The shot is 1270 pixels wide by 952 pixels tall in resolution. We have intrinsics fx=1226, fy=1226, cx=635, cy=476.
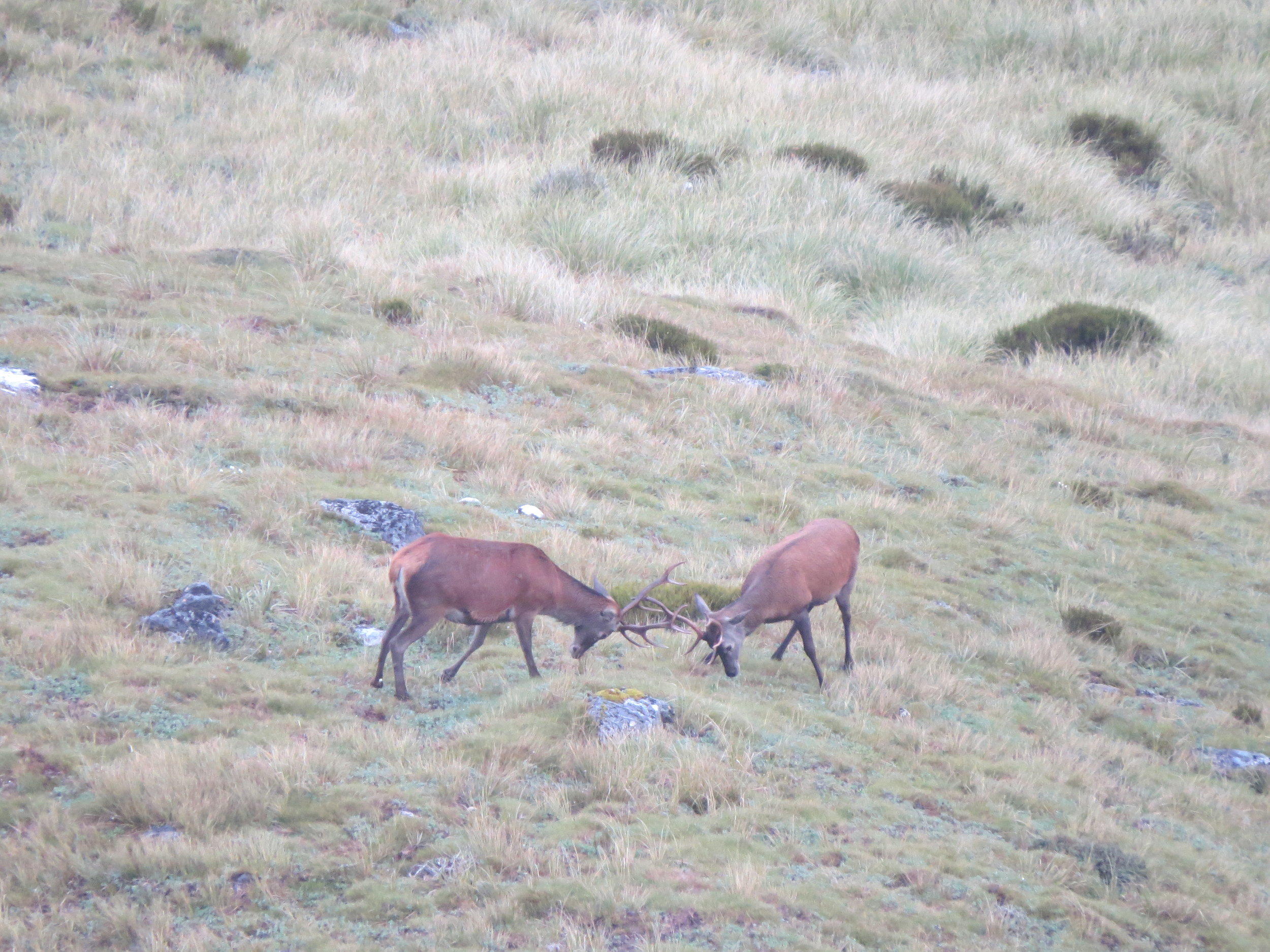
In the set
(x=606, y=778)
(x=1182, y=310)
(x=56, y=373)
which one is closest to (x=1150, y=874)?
(x=606, y=778)

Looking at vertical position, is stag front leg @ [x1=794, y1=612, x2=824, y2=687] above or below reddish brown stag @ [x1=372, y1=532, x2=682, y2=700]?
below

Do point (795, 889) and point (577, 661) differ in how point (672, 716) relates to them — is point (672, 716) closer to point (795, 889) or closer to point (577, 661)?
point (577, 661)

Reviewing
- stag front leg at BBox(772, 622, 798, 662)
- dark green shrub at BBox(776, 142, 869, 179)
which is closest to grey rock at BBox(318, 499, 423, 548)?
stag front leg at BBox(772, 622, 798, 662)

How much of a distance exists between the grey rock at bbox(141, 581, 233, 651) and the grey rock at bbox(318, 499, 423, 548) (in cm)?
178

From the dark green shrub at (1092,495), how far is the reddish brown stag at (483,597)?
303 inches

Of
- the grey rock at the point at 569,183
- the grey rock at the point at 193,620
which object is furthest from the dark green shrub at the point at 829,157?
the grey rock at the point at 193,620

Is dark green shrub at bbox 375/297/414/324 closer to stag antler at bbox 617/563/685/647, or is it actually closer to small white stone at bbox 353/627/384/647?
stag antler at bbox 617/563/685/647

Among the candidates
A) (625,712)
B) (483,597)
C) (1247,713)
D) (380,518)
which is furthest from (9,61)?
(1247,713)

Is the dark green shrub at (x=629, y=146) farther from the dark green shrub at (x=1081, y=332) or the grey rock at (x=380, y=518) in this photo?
the grey rock at (x=380, y=518)

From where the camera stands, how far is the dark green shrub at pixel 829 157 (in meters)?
22.9

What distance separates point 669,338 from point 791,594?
7687 millimetres

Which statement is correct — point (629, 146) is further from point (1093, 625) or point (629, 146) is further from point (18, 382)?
point (1093, 625)

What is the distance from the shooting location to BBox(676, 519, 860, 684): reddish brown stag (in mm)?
7223

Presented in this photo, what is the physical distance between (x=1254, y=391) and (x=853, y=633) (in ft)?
40.1
